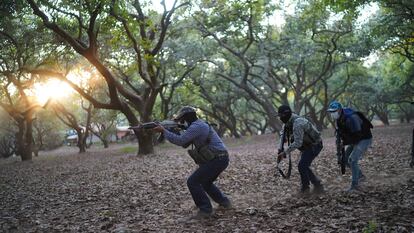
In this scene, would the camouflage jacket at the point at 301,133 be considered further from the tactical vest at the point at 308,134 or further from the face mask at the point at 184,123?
the face mask at the point at 184,123

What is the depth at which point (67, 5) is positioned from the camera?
14.3m

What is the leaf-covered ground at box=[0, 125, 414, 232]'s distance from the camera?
20.8 feet

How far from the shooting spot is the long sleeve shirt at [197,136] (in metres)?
6.81

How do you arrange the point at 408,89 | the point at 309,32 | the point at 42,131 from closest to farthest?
the point at 309,32 < the point at 408,89 < the point at 42,131

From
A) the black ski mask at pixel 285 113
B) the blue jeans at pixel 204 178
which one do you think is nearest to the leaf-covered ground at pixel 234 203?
the blue jeans at pixel 204 178

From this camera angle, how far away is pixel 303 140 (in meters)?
7.75

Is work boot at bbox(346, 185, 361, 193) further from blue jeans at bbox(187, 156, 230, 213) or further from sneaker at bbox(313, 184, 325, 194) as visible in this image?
blue jeans at bbox(187, 156, 230, 213)

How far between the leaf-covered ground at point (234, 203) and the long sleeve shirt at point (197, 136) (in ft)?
4.28

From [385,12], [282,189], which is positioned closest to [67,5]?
[282,189]

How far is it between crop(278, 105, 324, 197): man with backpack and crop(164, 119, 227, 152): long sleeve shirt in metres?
1.44

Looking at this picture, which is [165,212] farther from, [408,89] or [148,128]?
[408,89]

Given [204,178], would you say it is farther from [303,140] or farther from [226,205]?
[303,140]

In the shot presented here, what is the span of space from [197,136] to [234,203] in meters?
2.04

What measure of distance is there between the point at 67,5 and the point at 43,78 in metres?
13.6
